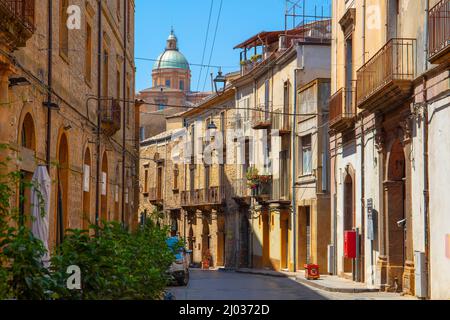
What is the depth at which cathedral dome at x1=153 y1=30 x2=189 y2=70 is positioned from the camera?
116 m

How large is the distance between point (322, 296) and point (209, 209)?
105 ft

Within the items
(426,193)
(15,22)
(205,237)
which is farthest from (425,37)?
(205,237)

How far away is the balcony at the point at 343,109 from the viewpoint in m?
25.2

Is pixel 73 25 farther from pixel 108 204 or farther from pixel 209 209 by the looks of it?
pixel 209 209

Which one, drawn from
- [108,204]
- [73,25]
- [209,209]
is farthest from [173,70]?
[73,25]

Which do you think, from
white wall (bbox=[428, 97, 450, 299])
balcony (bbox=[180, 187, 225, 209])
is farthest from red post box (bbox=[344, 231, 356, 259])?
balcony (bbox=[180, 187, 225, 209])

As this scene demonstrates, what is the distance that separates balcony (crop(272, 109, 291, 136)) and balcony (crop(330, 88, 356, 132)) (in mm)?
10470

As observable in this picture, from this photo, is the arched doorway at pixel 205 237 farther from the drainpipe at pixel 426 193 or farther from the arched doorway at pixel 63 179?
the drainpipe at pixel 426 193

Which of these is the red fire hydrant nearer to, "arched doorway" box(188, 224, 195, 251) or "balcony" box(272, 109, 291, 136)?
"balcony" box(272, 109, 291, 136)

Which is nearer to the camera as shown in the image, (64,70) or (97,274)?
(97,274)

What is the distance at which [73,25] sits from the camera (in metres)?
20.4

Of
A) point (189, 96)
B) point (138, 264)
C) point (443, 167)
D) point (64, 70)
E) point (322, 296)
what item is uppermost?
point (189, 96)

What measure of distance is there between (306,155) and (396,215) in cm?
1442

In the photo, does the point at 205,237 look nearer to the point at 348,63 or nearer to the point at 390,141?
the point at 348,63
